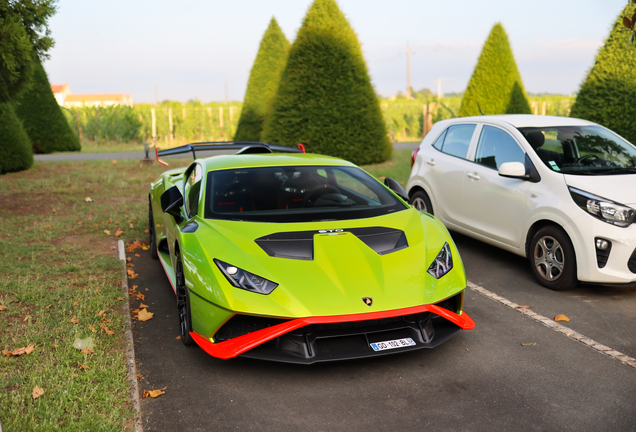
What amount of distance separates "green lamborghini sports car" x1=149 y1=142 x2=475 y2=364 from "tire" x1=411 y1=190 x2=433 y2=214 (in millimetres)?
2802

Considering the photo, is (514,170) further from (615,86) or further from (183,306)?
(615,86)

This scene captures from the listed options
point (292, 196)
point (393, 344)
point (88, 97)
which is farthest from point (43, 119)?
point (88, 97)

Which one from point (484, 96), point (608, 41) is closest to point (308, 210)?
point (608, 41)

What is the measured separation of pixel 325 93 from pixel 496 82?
312 inches

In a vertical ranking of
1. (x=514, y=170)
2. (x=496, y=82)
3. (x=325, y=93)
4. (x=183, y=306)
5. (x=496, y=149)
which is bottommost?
(x=183, y=306)

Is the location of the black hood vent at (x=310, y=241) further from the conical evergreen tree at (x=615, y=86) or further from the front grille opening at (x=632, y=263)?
the conical evergreen tree at (x=615, y=86)

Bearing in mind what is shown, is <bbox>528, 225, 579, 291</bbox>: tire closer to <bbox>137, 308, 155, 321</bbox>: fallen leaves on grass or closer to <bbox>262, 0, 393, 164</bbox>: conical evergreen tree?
<bbox>137, 308, 155, 321</bbox>: fallen leaves on grass

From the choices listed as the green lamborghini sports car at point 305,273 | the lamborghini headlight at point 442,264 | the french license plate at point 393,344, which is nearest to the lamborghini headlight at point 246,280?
the green lamborghini sports car at point 305,273

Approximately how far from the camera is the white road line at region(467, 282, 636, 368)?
4.05 metres

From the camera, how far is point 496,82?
19.7 meters

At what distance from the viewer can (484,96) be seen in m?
19.8

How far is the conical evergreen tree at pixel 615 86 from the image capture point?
40.4ft

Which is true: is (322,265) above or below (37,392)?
above

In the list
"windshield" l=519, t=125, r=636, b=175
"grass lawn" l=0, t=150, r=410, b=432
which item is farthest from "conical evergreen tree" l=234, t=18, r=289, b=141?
"windshield" l=519, t=125, r=636, b=175
